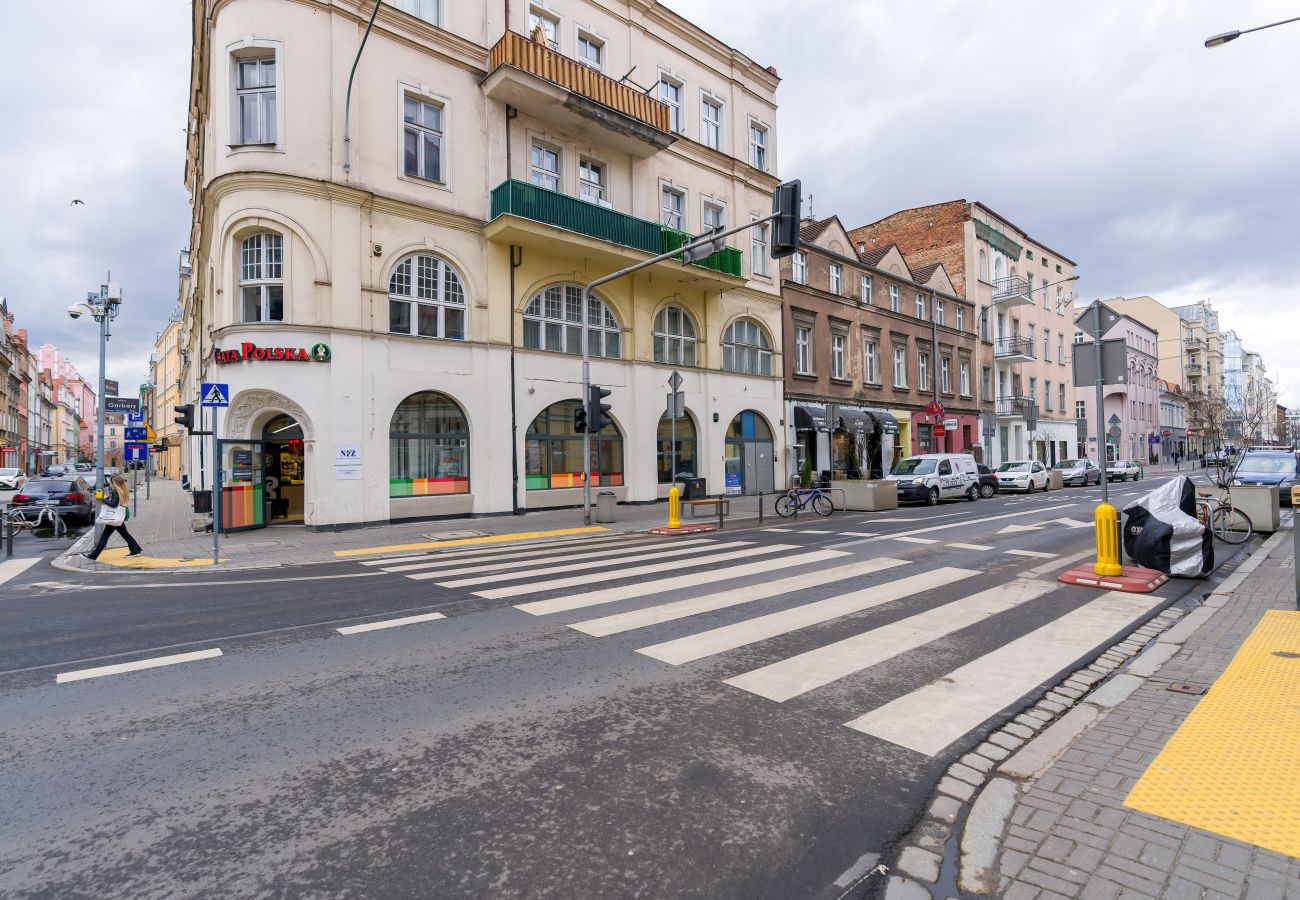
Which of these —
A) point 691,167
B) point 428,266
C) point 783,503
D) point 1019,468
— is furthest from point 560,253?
point 1019,468

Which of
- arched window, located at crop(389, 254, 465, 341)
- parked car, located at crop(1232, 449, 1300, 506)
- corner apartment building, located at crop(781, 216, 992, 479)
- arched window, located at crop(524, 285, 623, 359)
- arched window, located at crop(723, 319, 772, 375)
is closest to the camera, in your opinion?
parked car, located at crop(1232, 449, 1300, 506)

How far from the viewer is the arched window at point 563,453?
18.8 metres

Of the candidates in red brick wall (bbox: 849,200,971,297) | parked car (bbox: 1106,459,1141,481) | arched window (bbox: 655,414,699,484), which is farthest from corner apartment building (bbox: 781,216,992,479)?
parked car (bbox: 1106,459,1141,481)

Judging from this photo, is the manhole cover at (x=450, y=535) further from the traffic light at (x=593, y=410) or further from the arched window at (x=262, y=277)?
the arched window at (x=262, y=277)

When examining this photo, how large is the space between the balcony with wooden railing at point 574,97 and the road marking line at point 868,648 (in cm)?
1692

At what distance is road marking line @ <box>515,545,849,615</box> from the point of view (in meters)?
6.91

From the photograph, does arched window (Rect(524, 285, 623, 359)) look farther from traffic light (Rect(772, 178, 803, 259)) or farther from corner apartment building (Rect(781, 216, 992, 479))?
corner apartment building (Rect(781, 216, 992, 479))

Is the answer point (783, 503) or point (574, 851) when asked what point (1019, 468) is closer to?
point (783, 503)

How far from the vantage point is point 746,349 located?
25.0 metres

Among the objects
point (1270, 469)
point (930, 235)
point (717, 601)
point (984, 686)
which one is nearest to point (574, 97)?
point (717, 601)

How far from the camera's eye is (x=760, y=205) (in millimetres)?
25891

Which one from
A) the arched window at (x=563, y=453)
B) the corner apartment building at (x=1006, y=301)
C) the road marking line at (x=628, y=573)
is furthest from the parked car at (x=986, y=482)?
the road marking line at (x=628, y=573)

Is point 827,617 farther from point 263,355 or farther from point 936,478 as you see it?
point 936,478

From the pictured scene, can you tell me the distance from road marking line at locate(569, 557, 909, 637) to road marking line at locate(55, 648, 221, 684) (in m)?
3.18
